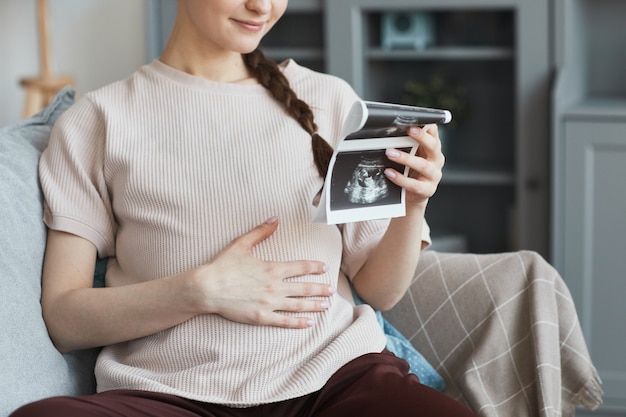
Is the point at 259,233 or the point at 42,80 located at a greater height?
the point at 42,80

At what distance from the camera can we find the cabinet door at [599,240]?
2459 millimetres

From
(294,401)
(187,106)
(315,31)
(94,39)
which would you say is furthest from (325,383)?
(94,39)

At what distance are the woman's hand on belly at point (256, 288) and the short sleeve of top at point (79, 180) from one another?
0.22 meters

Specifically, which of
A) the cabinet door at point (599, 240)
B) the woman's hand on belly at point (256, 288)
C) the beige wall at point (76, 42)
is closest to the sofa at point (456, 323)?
the woman's hand on belly at point (256, 288)

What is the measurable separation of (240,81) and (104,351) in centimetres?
47

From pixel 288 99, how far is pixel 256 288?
32 cm

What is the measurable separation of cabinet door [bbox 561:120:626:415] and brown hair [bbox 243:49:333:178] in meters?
1.16

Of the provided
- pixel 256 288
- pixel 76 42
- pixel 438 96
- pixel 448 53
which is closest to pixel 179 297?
pixel 256 288

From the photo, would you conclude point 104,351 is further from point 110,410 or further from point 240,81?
point 240,81

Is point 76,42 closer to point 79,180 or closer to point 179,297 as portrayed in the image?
point 79,180

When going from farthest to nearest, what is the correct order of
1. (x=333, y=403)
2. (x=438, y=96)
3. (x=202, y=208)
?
(x=438, y=96), (x=202, y=208), (x=333, y=403)

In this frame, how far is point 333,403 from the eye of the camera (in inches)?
51.8

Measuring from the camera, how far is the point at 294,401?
4.36 ft

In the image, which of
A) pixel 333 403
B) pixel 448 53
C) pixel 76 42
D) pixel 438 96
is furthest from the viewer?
pixel 76 42
